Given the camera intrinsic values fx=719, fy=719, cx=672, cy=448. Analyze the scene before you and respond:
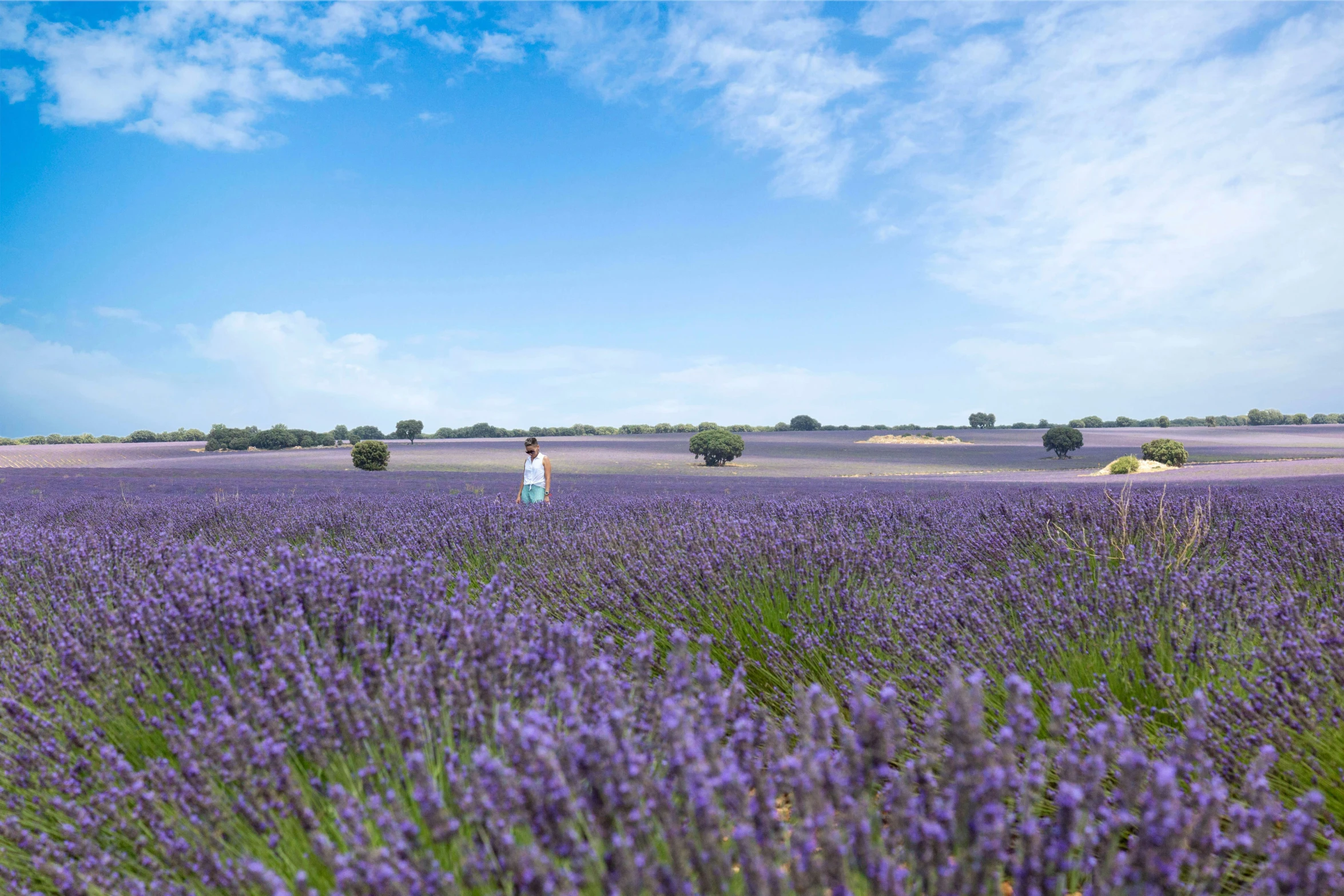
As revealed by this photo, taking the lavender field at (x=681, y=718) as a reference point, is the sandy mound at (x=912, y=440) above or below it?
above

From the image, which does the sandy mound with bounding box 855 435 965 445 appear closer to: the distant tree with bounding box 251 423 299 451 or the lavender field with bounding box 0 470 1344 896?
the distant tree with bounding box 251 423 299 451

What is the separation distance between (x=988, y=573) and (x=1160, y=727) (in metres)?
1.62

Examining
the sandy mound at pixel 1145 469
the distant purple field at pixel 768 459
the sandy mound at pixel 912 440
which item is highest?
the sandy mound at pixel 912 440

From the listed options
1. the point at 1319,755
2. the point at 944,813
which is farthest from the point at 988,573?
the point at 944,813

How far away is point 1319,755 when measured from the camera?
183 cm

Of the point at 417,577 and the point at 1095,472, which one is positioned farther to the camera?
the point at 1095,472

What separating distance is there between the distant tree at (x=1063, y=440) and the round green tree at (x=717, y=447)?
14570 mm

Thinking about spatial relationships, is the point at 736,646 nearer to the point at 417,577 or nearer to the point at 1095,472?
the point at 417,577

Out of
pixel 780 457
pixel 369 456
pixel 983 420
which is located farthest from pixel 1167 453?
pixel 983 420

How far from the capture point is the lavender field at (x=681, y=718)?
37.5 inches

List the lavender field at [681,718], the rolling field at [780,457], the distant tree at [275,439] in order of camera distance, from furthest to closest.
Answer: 1. the distant tree at [275,439]
2. the rolling field at [780,457]
3. the lavender field at [681,718]

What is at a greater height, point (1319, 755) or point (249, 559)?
point (249, 559)

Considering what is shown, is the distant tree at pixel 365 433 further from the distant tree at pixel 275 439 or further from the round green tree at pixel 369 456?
the round green tree at pixel 369 456

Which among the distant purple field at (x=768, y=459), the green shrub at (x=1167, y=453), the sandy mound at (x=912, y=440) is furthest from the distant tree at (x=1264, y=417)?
the green shrub at (x=1167, y=453)
